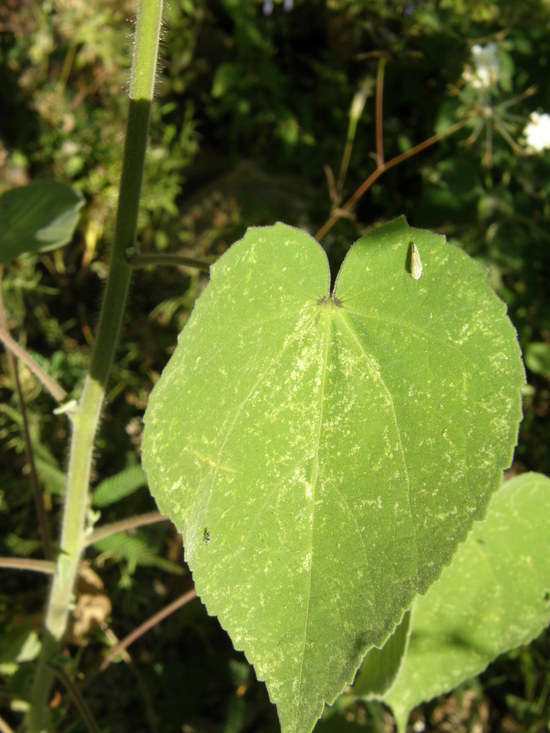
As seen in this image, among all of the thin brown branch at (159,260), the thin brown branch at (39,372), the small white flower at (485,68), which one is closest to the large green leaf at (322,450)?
the thin brown branch at (159,260)

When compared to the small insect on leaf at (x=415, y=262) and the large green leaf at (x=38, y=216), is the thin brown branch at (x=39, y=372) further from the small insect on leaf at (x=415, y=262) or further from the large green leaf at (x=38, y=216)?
the small insect on leaf at (x=415, y=262)

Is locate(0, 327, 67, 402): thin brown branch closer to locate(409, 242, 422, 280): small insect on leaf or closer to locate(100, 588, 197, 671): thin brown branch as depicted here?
locate(100, 588, 197, 671): thin brown branch

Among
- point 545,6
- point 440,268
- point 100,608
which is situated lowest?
point 100,608

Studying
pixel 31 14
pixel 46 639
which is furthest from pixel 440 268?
pixel 31 14

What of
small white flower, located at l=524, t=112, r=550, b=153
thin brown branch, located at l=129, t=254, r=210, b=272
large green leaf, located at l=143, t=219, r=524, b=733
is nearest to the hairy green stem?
thin brown branch, located at l=129, t=254, r=210, b=272

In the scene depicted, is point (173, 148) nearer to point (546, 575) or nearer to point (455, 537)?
point (546, 575)

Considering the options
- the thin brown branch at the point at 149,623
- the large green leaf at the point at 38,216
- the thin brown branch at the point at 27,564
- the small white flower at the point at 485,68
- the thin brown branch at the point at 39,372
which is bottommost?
the thin brown branch at the point at 149,623

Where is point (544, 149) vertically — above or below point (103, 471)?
above
